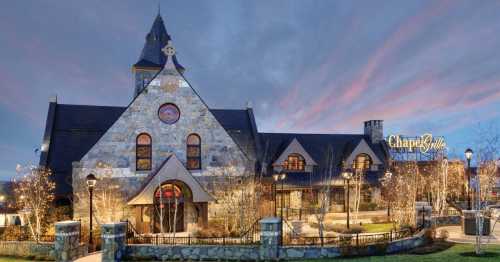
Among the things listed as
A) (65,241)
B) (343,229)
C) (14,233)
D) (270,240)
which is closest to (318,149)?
(343,229)

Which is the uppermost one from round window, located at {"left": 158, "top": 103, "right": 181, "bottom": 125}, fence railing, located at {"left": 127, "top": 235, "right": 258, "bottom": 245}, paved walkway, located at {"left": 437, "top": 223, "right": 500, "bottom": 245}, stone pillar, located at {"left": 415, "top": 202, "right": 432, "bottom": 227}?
round window, located at {"left": 158, "top": 103, "right": 181, "bottom": 125}

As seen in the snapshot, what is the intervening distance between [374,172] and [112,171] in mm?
25280

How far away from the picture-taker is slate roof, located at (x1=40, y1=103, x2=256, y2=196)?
29064 millimetres

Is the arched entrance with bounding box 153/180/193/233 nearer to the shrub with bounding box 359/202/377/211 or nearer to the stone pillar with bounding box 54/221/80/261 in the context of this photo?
the stone pillar with bounding box 54/221/80/261

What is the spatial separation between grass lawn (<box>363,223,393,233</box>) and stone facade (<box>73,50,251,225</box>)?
900 cm

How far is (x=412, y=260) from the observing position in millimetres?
16203

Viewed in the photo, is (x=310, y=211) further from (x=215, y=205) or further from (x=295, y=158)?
(x=215, y=205)

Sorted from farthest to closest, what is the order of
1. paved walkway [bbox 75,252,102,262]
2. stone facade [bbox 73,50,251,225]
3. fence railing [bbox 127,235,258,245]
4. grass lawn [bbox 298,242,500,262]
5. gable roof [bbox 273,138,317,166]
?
1. gable roof [bbox 273,138,317,166]
2. stone facade [bbox 73,50,251,225]
3. fence railing [bbox 127,235,258,245]
4. paved walkway [bbox 75,252,102,262]
5. grass lawn [bbox 298,242,500,262]

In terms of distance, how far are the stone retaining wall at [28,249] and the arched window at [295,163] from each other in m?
23.0

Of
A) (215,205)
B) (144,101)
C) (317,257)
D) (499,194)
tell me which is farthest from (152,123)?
(499,194)

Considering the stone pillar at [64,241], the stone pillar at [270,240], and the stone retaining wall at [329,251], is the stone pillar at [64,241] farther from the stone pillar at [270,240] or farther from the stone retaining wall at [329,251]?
the stone retaining wall at [329,251]

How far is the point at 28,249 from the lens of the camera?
19.5 metres

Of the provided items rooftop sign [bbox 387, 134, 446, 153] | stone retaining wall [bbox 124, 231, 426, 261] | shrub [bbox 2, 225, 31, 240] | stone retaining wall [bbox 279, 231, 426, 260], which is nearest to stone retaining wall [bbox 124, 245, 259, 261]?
stone retaining wall [bbox 124, 231, 426, 261]

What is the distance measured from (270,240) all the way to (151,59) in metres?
28.7
